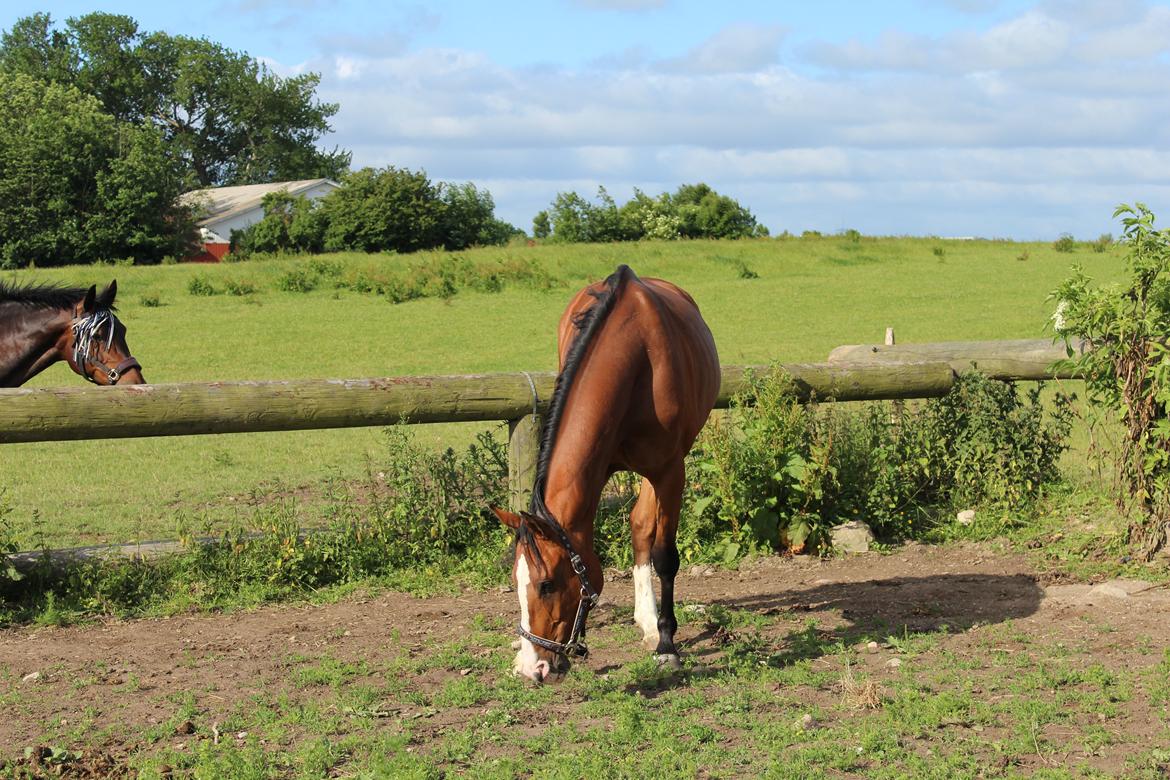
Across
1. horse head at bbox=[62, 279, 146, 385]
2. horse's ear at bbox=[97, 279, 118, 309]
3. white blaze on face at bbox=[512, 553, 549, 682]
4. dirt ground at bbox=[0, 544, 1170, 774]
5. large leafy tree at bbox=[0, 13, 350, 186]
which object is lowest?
dirt ground at bbox=[0, 544, 1170, 774]

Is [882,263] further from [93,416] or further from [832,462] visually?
[93,416]

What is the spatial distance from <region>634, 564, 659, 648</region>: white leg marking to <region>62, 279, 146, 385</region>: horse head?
375 cm

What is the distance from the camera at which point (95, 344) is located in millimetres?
7629

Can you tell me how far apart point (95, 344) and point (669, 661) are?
4528mm

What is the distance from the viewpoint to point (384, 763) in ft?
14.2

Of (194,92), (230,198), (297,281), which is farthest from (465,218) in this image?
(194,92)

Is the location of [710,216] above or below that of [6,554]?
above

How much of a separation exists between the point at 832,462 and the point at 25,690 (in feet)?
17.8

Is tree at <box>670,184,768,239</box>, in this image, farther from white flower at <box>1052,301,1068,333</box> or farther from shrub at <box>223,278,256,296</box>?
white flower at <box>1052,301,1068,333</box>

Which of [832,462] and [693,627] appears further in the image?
[832,462]

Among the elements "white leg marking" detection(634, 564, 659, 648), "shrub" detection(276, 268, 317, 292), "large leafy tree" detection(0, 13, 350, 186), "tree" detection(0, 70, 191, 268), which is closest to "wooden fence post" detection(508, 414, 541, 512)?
"white leg marking" detection(634, 564, 659, 648)

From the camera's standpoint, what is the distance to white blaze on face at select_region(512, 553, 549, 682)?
15.5 feet

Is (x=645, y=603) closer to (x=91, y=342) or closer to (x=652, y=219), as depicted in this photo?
(x=91, y=342)

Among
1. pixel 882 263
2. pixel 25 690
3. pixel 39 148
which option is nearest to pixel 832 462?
pixel 25 690
